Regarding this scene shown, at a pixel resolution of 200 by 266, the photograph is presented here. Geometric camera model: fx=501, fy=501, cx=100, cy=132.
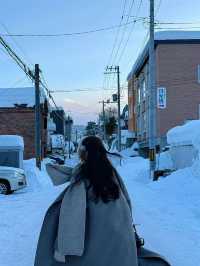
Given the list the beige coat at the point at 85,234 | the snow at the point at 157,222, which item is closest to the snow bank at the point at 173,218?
A: the snow at the point at 157,222

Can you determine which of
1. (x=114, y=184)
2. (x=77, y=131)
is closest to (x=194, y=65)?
(x=114, y=184)

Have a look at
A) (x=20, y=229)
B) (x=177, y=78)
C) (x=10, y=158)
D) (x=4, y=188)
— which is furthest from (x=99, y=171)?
(x=177, y=78)

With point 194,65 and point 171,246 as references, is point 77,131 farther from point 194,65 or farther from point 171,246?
point 171,246

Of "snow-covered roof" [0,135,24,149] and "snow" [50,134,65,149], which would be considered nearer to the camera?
"snow-covered roof" [0,135,24,149]

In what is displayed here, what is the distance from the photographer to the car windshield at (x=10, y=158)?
2508 cm

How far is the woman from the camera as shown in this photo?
12.8 feet

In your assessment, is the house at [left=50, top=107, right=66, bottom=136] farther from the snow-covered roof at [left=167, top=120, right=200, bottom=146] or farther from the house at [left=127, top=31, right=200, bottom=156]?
the snow-covered roof at [left=167, top=120, right=200, bottom=146]

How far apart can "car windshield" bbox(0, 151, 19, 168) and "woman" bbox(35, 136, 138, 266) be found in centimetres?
2129

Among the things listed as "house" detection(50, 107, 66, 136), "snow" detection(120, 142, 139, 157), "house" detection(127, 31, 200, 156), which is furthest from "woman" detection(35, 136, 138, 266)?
"house" detection(50, 107, 66, 136)

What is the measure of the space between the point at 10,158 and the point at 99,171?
70.7ft

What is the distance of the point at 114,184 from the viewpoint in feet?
13.5

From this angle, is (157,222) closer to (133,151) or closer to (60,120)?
(133,151)

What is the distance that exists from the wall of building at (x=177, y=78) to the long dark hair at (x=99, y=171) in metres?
38.8

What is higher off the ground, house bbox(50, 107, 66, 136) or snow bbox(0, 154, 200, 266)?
house bbox(50, 107, 66, 136)
